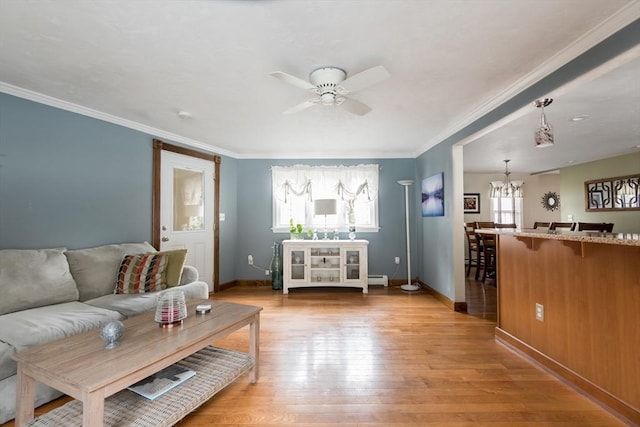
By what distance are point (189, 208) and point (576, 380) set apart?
173 inches

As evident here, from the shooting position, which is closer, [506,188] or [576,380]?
[576,380]

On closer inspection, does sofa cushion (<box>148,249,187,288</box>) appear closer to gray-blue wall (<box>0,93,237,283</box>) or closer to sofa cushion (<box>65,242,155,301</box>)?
sofa cushion (<box>65,242,155,301</box>)

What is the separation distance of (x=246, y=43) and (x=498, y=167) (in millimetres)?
6443

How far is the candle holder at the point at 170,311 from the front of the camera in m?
1.82

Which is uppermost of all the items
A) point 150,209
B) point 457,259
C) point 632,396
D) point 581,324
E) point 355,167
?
point 355,167

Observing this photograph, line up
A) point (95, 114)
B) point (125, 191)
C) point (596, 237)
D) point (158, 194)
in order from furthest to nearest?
point (158, 194) < point (125, 191) < point (95, 114) < point (596, 237)

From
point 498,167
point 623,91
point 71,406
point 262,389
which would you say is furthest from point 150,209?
point 498,167

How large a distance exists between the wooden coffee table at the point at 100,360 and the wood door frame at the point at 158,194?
2.00 m

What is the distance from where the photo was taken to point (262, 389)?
1.99 metres

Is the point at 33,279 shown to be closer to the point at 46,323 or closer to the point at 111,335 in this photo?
the point at 46,323

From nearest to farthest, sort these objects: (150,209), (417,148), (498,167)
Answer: (150,209) < (417,148) < (498,167)

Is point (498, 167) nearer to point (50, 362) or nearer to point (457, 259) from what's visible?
point (457, 259)

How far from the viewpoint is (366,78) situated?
75.7 inches

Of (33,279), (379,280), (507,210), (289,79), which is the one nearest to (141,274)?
(33,279)
